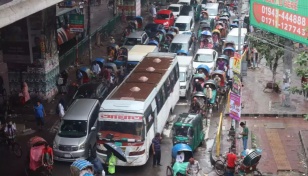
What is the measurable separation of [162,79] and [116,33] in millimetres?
23321

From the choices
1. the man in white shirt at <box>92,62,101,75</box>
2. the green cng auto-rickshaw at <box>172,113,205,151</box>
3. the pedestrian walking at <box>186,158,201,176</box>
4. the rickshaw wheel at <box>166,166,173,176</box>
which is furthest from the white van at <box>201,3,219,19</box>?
the pedestrian walking at <box>186,158,201,176</box>

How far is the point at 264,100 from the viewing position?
2848cm

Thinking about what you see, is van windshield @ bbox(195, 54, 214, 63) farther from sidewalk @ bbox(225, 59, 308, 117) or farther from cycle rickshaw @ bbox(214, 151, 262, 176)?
cycle rickshaw @ bbox(214, 151, 262, 176)

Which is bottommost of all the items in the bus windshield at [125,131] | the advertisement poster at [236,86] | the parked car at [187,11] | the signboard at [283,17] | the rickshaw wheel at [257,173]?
the rickshaw wheel at [257,173]

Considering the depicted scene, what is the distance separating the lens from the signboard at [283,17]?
21.8 metres

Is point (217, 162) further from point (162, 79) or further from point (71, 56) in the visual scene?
point (71, 56)

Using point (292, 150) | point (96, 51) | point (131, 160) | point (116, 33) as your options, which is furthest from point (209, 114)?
point (116, 33)

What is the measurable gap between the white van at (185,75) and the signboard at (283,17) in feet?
17.5

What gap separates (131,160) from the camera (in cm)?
1998

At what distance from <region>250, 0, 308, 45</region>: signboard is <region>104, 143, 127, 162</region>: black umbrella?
26.9 ft

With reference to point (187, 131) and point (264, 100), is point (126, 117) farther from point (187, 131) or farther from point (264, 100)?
point (264, 100)

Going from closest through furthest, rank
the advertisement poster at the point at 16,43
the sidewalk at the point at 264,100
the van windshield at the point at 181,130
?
the van windshield at the point at 181,130 < the advertisement poster at the point at 16,43 < the sidewalk at the point at 264,100

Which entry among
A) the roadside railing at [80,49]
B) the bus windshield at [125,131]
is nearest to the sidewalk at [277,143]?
the bus windshield at [125,131]

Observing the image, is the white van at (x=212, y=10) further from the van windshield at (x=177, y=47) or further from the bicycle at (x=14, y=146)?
the bicycle at (x=14, y=146)
